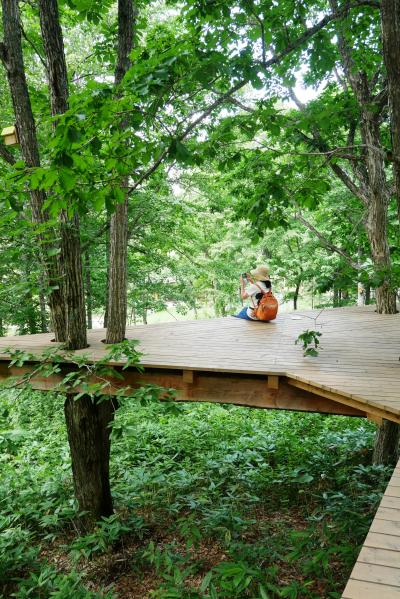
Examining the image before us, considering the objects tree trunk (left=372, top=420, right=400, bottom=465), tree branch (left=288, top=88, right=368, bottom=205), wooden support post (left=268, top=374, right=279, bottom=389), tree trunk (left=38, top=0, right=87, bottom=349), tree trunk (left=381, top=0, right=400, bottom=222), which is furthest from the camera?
tree branch (left=288, top=88, right=368, bottom=205)

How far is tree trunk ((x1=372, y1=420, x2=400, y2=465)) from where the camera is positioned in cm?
534

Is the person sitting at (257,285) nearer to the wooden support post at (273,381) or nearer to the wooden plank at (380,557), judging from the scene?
the wooden support post at (273,381)

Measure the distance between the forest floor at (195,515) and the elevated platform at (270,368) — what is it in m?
0.41

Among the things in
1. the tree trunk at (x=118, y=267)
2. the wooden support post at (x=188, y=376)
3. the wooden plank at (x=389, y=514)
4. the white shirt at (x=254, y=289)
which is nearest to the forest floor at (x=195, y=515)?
the wooden support post at (x=188, y=376)

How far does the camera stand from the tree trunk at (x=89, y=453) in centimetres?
426

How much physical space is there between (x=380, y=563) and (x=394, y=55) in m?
3.34

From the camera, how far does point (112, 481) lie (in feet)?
17.9

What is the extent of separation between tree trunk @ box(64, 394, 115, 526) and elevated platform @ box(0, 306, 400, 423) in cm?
36

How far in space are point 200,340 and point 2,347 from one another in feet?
7.39

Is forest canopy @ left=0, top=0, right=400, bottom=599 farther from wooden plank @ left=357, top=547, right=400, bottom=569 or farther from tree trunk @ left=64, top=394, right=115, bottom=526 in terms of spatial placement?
wooden plank @ left=357, top=547, right=400, bottom=569

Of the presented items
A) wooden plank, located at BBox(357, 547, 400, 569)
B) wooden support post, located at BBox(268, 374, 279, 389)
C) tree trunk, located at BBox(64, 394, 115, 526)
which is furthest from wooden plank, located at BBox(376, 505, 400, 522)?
tree trunk, located at BBox(64, 394, 115, 526)

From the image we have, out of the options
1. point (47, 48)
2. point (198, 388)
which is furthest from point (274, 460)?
point (47, 48)

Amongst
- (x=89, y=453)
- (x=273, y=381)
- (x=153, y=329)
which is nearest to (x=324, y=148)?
(x=153, y=329)

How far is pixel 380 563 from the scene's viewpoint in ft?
4.72
